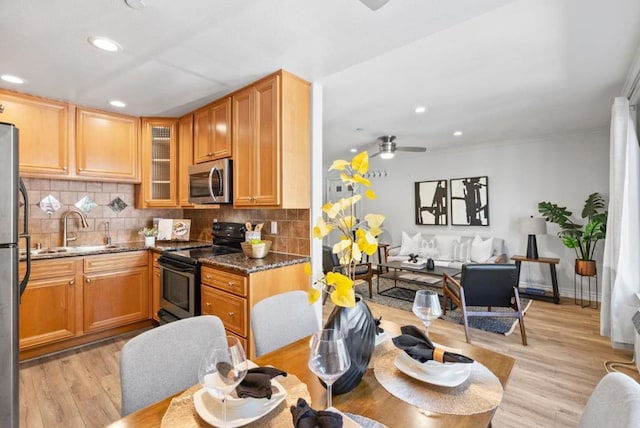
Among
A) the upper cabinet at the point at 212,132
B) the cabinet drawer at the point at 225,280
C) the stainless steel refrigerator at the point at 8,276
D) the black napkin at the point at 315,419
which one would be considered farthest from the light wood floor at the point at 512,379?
the upper cabinet at the point at 212,132

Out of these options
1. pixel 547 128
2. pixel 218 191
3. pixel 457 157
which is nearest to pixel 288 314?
pixel 218 191

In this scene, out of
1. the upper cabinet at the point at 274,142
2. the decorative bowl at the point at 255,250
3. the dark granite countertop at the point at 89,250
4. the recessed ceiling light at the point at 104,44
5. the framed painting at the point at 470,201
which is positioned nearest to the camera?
the recessed ceiling light at the point at 104,44

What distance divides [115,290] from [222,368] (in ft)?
9.76

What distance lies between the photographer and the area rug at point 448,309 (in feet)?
11.4

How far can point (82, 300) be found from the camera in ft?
9.63

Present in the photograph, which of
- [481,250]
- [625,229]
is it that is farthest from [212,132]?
[481,250]

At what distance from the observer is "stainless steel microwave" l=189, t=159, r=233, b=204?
115 inches

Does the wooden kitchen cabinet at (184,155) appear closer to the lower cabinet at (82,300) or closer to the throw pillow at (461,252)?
the lower cabinet at (82,300)

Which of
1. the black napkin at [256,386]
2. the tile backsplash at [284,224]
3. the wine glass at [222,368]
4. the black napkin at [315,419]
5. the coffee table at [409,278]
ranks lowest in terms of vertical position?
the coffee table at [409,278]

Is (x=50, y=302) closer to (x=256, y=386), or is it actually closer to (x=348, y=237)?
(x=256, y=386)

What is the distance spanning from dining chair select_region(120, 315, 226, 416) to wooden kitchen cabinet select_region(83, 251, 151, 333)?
239cm

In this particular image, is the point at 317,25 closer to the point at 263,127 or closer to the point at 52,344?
the point at 263,127

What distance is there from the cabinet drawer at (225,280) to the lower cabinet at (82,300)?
1.16 meters

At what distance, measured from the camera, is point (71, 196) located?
3.37m
